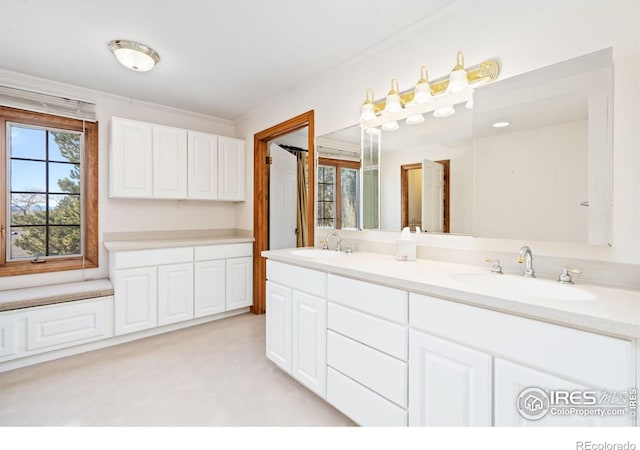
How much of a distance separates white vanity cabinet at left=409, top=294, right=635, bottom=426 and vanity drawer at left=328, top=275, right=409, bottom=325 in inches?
2.6

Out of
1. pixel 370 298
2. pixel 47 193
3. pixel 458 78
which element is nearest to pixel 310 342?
Answer: pixel 370 298

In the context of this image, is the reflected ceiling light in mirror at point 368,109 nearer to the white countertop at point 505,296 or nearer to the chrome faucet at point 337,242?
the chrome faucet at point 337,242

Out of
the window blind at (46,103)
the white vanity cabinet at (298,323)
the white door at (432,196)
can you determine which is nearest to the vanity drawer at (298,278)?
the white vanity cabinet at (298,323)

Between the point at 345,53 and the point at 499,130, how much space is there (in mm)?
1303

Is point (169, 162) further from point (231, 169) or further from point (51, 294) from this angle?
point (51, 294)

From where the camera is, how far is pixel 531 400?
1007mm

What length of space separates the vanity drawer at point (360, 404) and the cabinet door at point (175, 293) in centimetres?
194

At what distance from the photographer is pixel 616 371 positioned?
0.85 metres

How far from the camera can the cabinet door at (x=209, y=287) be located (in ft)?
10.4

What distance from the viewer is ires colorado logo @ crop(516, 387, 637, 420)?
851mm

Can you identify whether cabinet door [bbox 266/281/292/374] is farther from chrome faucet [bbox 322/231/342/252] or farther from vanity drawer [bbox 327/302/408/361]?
chrome faucet [bbox 322/231/342/252]

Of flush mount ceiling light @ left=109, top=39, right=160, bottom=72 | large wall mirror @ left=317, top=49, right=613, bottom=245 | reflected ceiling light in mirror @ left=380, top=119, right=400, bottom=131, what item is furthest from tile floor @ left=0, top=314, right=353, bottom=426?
flush mount ceiling light @ left=109, top=39, right=160, bottom=72

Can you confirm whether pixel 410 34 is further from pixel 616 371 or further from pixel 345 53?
pixel 616 371

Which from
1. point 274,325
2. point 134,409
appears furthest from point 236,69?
point 134,409
